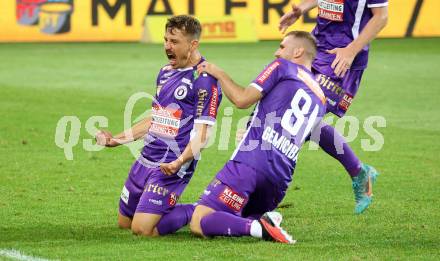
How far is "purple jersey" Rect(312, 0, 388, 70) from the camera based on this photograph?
815 cm

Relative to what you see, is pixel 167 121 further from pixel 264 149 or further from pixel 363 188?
pixel 363 188

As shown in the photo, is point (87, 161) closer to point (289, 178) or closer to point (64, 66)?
point (289, 178)

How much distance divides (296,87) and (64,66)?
546 inches

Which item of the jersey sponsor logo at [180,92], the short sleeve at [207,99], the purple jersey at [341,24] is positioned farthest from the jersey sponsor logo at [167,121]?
the purple jersey at [341,24]

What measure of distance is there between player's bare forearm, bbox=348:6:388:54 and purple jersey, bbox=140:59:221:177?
4.12ft

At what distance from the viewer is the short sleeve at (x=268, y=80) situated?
670 centimetres

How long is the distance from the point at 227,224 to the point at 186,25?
1540 millimetres

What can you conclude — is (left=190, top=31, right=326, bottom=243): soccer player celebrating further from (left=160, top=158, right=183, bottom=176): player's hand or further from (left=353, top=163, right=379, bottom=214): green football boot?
(left=353, top=163, right=379, bottom=214): green football boot

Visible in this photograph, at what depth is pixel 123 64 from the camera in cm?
2050

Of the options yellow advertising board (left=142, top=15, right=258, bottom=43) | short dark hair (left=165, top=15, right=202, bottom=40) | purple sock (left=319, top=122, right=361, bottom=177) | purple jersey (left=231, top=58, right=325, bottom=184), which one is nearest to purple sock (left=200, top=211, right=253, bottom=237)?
purple jersey (left=231, top=58, right=325, bottom=184)

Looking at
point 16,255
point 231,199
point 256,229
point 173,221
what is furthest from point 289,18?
point 16,255

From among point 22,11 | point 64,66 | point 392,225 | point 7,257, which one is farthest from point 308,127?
point 22,11

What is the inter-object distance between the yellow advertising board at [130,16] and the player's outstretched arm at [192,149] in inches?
721

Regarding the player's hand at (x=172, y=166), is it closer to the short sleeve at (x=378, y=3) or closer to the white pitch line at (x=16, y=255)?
the white pitch line at (x=16, y=255)
